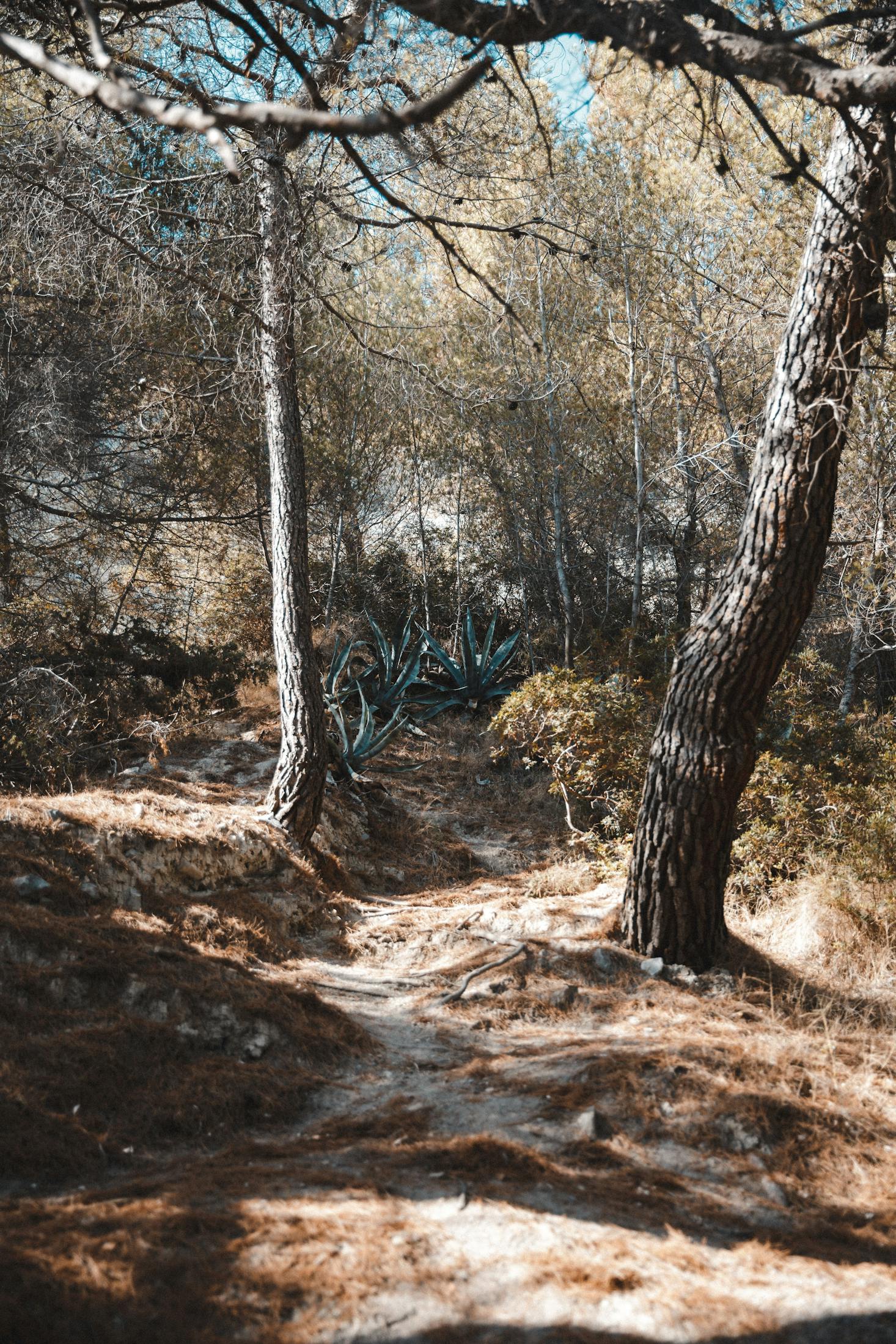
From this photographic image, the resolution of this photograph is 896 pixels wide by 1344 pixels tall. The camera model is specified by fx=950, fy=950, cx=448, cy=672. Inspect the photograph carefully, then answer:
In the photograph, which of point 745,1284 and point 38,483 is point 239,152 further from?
point 745,1284

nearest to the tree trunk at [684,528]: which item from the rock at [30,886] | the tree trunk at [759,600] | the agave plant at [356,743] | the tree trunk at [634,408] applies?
the tree trunk at [634,408]

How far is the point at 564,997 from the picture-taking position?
14.4 ft

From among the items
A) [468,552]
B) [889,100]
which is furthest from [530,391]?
[889,100]

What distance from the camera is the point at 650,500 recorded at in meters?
11.4

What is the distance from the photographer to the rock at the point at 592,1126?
119 inches

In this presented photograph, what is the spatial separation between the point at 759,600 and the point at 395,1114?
265 centimetres

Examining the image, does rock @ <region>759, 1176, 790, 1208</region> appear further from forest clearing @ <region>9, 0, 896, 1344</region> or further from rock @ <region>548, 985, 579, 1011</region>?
rock @ <region>548, 985, 579, 1011</region>

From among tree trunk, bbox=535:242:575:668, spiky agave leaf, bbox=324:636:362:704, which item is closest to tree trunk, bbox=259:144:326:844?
spiky agave leaf, bbox=324:636:362:704

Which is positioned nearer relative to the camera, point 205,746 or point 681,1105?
point 681,1105

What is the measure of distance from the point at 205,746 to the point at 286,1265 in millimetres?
6472

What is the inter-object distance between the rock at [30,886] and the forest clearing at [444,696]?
0.9 inches

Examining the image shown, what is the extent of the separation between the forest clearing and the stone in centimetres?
7

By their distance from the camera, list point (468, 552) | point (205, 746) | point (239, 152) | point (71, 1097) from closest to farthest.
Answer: point (71, 1097) < point (239, 152) < point (205, 746) < point (468, 552)

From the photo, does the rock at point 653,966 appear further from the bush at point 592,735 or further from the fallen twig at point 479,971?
the bush at point 592,735
